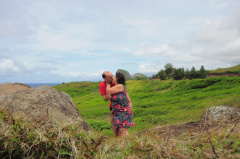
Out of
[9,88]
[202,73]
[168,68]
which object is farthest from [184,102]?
[168,68]

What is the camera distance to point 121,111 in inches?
216

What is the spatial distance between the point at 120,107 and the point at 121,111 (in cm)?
12

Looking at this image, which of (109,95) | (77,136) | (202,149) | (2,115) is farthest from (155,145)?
(109,95)

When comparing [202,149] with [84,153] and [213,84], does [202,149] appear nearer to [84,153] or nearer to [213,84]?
[84,153]

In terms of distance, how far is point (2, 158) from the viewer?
150cm

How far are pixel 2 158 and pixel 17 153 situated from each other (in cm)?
11

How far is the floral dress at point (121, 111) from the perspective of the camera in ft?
17.7

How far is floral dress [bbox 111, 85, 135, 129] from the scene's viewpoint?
5.39 m

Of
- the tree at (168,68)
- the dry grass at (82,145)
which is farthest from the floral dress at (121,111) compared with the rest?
the tree at (168,68)

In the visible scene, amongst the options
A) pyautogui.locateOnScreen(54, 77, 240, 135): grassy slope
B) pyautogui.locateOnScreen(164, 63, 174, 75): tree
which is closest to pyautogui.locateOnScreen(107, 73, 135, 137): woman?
pyautogui.locateOnScreen(54, 77, 240, 135): grassy slope

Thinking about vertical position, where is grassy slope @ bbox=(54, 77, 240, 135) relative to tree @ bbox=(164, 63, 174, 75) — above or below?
below

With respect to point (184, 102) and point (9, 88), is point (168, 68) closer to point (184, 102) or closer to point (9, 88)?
point (184, 102)

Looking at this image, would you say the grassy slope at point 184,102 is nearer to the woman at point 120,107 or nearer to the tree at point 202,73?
the woman at point 120,107

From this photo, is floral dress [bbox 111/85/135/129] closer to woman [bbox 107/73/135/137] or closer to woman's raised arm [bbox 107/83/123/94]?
woman [bbox 107/73/135/137]
